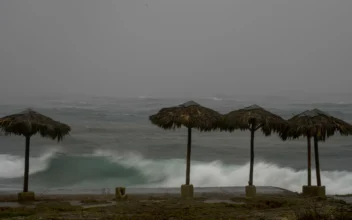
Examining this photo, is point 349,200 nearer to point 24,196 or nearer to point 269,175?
point 24,196

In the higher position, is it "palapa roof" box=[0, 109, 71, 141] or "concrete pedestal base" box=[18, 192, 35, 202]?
"palapa roof" box=[0, 109, 71, 141]

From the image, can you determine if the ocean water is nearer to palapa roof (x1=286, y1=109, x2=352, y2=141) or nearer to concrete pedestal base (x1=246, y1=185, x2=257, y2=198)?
concrete pedestal base (x1=246, y1=185, x2=257, y2=198)

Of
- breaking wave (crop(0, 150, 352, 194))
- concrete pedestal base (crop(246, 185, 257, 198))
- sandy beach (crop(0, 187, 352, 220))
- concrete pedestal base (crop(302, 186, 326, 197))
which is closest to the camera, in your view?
sandy beach (crop(0, 187, 352, 220))

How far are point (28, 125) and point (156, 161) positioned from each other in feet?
61.7

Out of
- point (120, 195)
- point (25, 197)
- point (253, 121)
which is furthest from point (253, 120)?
point (25, 197)

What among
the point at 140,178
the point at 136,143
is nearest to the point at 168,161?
the point at 140,178

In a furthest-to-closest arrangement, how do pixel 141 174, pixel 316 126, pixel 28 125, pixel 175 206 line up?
pixel 141 174 < pixel 316 126 < pixel 28 125 < pixel 175 206

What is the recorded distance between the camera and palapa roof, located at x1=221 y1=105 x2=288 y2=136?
45.2 ft

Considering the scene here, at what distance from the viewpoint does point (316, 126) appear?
13.7m

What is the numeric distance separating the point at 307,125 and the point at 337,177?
1431 cm

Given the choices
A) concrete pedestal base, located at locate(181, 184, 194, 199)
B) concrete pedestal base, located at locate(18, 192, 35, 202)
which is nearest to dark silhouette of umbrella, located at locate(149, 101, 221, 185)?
concrete pedestal base, located at locate(181, 184, 194, 199)

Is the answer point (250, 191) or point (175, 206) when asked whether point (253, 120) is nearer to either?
point (250, 191)

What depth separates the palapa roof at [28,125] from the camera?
44.0 feet

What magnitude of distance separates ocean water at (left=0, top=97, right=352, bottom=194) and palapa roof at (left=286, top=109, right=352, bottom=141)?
10066 millimetres
